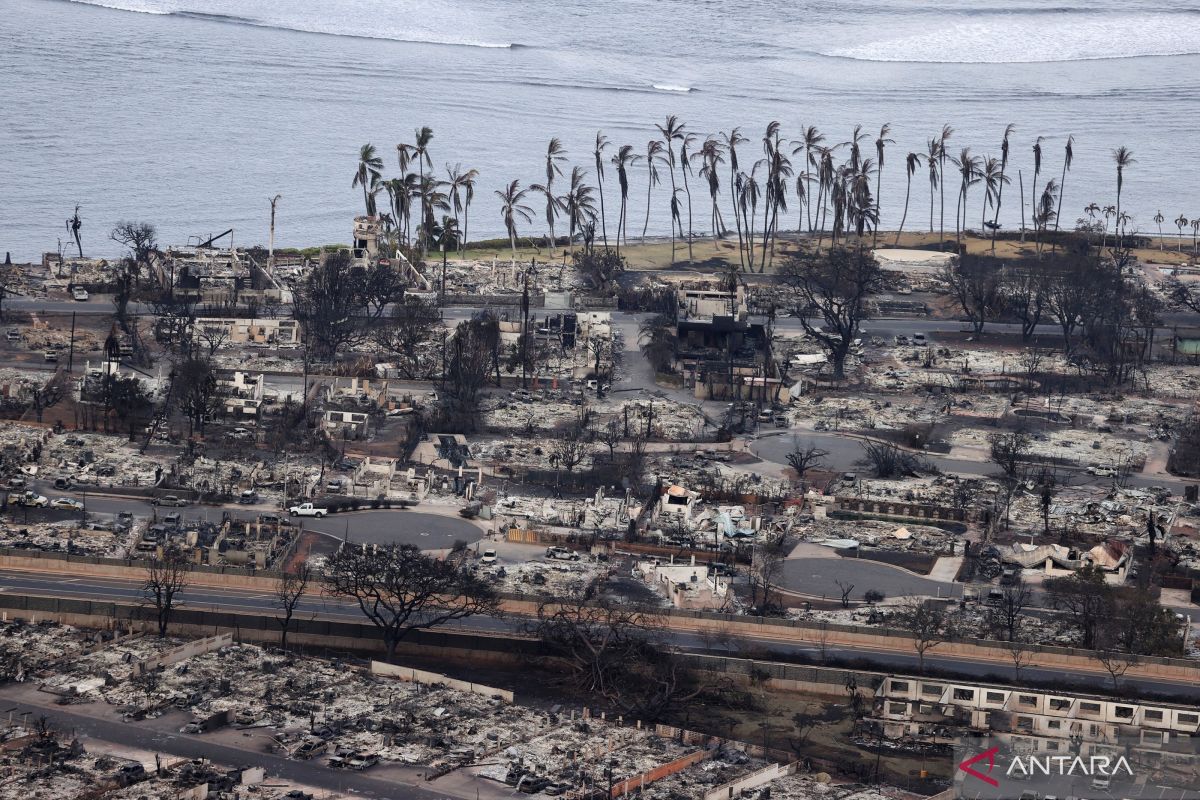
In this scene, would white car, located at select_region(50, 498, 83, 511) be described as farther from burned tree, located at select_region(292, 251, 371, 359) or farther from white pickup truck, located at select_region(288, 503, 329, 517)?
burned tree, located at select_region(292, 251, 371, 359)

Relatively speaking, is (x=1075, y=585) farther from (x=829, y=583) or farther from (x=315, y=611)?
(x=315, y=611)

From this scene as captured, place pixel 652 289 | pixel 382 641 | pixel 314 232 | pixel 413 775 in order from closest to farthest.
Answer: pixel 413 775 → pixel 382 641 → pixel 652 289 → pixel 314 232

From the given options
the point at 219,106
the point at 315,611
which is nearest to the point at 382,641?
the point at 315,611

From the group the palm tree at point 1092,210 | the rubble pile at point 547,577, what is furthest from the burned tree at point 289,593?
the palm tree at point 1092,210

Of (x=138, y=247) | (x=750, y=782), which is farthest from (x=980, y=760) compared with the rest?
(x=138, y=247)

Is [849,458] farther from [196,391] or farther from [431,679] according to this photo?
[431,679]
